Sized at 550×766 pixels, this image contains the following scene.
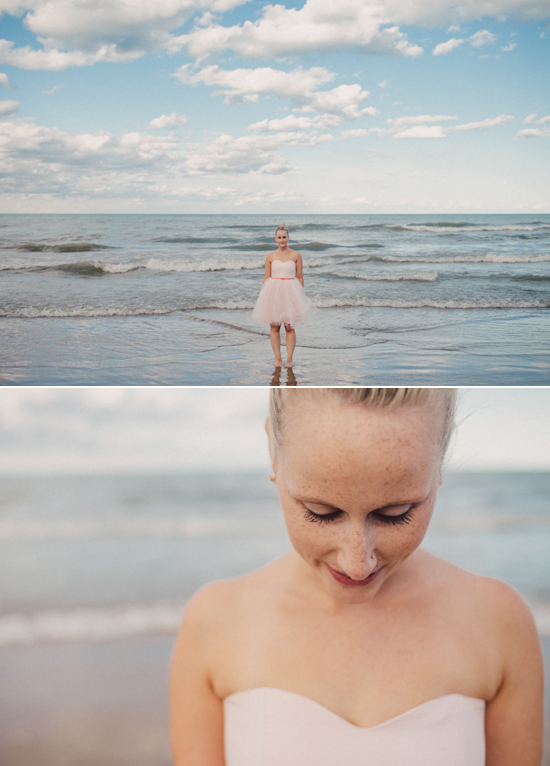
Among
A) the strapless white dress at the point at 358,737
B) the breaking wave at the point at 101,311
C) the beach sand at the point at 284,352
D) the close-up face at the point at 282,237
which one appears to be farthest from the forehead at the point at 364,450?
the breaking wave at the point at 101,311

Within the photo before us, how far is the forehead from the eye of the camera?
0.80 meters

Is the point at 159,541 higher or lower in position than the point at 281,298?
lower


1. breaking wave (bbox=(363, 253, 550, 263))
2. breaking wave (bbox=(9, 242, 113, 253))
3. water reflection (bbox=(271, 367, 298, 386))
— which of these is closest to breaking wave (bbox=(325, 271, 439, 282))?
breaking wave (bbox=(363, 253, 550, 263))

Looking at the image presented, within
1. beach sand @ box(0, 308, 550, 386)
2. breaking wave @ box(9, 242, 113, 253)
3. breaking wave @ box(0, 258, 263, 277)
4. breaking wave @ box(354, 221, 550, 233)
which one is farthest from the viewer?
breaking wave @ box(354, 221, 550, 233)

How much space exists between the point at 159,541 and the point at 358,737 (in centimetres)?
46

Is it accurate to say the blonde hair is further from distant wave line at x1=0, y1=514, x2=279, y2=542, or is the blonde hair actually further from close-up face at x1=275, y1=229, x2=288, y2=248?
close-up face at x1=275, y1=229, x2=288, y2=248

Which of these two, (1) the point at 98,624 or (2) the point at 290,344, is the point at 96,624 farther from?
A: (2) the point at 290,344

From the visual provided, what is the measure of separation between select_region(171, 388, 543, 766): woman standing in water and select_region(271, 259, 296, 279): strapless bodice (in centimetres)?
407

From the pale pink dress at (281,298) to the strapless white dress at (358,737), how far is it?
4.02 m

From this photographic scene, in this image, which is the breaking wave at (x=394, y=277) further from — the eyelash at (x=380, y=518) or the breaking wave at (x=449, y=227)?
the eyelash at (x=380, y=518)

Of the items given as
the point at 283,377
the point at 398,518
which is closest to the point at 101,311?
the point at 283,377

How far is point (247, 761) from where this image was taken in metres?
0.91

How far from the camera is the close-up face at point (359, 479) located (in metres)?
0.80

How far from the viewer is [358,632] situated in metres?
0.97
